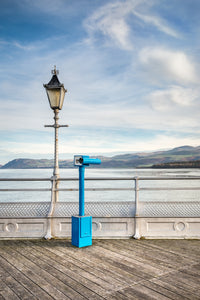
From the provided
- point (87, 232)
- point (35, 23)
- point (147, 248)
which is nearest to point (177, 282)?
point (147, 248)

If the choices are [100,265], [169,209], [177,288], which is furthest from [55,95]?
[177,288]

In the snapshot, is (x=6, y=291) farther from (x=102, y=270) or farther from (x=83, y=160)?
(x=83, y=160)

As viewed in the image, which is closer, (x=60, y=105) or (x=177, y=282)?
(x=177, y=282)

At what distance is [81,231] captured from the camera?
16.1 feet

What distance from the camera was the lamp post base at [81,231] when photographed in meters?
4.87

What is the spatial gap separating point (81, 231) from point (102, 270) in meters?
1.28

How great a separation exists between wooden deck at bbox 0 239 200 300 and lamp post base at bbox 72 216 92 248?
6.1 inches

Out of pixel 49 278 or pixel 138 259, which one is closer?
pixel 49 278

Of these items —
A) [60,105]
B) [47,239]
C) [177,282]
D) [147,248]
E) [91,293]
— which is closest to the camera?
[91,293]

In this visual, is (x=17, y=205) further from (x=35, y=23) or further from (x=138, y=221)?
(x=35, y=23)

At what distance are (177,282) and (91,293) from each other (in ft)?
3.87

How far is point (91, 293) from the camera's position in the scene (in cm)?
300

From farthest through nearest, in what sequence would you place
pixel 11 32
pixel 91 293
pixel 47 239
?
pixel 11 32
pixel 47 239
pixel 91 293

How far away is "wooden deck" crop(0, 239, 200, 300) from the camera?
3.02m
